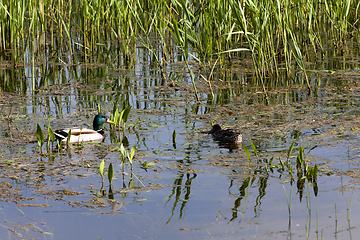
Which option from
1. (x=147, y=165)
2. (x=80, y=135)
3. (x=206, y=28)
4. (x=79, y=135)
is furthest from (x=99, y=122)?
(x=206, y=28)

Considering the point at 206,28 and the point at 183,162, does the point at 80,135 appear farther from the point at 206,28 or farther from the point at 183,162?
the point at 206,28

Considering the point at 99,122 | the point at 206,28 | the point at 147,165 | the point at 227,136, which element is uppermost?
the point at 206,28

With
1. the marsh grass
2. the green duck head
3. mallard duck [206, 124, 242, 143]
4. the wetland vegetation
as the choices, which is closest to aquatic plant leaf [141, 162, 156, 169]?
the wetland vegetation

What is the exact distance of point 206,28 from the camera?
24.8ft

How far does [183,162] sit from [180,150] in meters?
0.46

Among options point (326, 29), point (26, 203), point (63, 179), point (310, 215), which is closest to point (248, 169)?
point (310, 215)

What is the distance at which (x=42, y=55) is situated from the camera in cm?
1186

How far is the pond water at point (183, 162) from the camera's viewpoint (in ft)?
13.6

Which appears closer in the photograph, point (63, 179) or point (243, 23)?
point (63, 179)

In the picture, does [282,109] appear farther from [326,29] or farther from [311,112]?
[326,29]

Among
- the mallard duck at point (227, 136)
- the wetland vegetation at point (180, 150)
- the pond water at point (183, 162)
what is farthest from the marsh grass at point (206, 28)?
the mallard duck at point (227, 136)

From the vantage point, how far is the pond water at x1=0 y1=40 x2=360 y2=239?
414 cm

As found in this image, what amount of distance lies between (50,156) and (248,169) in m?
2.29

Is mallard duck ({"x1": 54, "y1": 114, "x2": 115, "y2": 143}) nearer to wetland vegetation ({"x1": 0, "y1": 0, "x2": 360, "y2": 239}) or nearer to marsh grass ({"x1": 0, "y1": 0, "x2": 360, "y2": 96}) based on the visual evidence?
wetland vegetation ({"x1": 0, "y1": 0, "x2": 360, "y2": 239})
